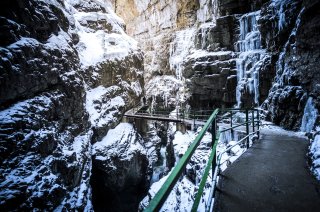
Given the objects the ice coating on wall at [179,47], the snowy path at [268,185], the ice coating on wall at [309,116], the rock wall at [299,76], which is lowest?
the snowy path at [268,185]

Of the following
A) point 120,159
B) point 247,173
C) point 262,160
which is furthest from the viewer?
point 120,159

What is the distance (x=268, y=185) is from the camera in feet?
8.30

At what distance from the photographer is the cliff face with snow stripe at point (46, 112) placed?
858cm

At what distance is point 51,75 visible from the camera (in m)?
12.1

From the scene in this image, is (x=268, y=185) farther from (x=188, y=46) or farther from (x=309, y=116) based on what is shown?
(x=188, y=46)

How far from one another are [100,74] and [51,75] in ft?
23.1

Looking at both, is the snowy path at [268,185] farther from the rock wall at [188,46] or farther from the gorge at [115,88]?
the rock wall at [188,46]

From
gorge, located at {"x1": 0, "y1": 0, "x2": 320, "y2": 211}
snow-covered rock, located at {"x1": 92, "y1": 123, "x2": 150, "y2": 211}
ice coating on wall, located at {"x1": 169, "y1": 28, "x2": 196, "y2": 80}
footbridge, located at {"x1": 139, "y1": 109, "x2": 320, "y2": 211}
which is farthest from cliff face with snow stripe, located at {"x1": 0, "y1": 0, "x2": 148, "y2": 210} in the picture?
ice coating on wall, located at {"x1": 169, "y1": 28, "x2": 196, "y2": 80}

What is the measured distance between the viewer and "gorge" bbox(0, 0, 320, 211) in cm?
881

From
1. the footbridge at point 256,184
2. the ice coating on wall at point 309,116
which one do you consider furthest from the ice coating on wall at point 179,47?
the footbridge at point 256,184

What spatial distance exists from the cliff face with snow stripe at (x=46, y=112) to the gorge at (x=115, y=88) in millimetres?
61

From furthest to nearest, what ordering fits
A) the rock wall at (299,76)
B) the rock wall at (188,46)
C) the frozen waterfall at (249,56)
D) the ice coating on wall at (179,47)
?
the ice coating on wall at (179,47)
the rock wall at (188,46)
the frozen waterfall at (249,56)
the rock wall at (299,76)

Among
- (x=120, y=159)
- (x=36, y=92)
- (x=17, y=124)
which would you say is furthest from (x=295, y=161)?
(x=120, y=159)

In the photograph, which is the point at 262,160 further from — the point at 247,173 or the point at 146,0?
the point at 146,0
